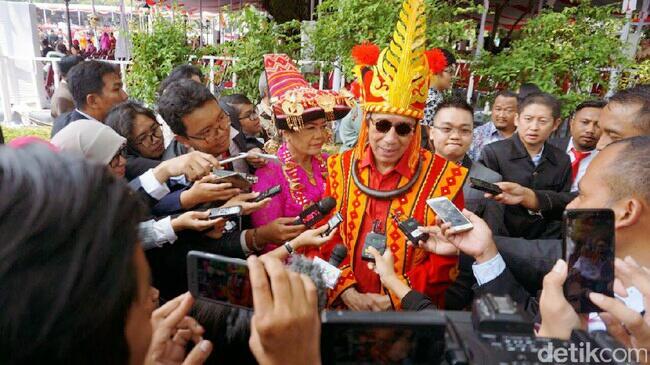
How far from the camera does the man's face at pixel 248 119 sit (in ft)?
13.8

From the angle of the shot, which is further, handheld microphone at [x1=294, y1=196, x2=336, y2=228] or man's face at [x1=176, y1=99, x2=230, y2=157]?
man's face at [x1=176, y1=99, x2=230, y2=157]

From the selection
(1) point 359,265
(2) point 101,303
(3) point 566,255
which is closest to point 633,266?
(3) point 566,255

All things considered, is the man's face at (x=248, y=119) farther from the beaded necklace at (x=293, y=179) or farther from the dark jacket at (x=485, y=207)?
the dark jacket at (x=485, y=207)

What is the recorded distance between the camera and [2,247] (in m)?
0.60

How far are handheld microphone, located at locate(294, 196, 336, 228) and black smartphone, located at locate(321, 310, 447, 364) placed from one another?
1181 millimetres

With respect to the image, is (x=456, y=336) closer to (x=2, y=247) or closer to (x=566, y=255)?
(x=566, y=255)

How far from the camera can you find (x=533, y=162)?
325 cm

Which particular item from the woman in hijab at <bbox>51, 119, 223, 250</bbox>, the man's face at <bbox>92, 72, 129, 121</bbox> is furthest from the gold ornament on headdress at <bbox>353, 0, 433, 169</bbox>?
the man's face at <bbox>92, 72, 129, 121</bbox>

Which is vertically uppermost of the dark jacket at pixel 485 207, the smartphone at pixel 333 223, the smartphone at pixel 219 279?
the smartphone at pixel 219 279

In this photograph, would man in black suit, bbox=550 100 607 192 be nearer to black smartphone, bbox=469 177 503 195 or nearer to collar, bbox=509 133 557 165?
collar, bbox=509 133 557 165

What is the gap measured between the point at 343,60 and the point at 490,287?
13.9 ft

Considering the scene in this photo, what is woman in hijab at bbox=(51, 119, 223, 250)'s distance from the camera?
1940 mm

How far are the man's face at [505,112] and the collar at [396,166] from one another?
240cm

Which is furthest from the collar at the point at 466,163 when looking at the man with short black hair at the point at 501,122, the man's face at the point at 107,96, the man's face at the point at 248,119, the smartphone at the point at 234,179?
the man's face at the point at 107,96
